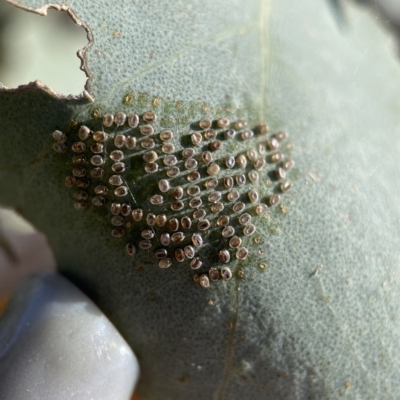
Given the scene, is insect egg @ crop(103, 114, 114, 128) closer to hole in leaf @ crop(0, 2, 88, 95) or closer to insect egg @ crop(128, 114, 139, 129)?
insect egg @ crop(128, 114, 139, 129)

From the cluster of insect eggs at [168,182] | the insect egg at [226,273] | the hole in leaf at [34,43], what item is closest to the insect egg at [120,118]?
the cluster of insect eggs at [168,182]

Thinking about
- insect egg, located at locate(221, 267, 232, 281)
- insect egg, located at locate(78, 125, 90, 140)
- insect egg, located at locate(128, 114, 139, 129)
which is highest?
insect egg, located at locate(128, 114, 139, 129)

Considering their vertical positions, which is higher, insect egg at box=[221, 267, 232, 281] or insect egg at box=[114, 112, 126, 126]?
insect egg at box=[114, 112, 126, 126]

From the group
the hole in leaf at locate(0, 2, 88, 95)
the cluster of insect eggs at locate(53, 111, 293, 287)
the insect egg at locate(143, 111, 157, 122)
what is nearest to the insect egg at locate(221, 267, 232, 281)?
the cluster of insect eggs at locate(53, 111, 293, 287)

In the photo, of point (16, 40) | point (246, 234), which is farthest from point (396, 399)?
point (16, 40)

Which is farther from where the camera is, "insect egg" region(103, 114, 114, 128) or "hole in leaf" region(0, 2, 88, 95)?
"hole in leaf" region(0, 2, 88, 95)

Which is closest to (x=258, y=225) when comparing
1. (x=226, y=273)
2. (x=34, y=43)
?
(x=226, y=273)

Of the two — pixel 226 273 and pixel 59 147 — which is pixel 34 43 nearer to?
pixel 59 147
